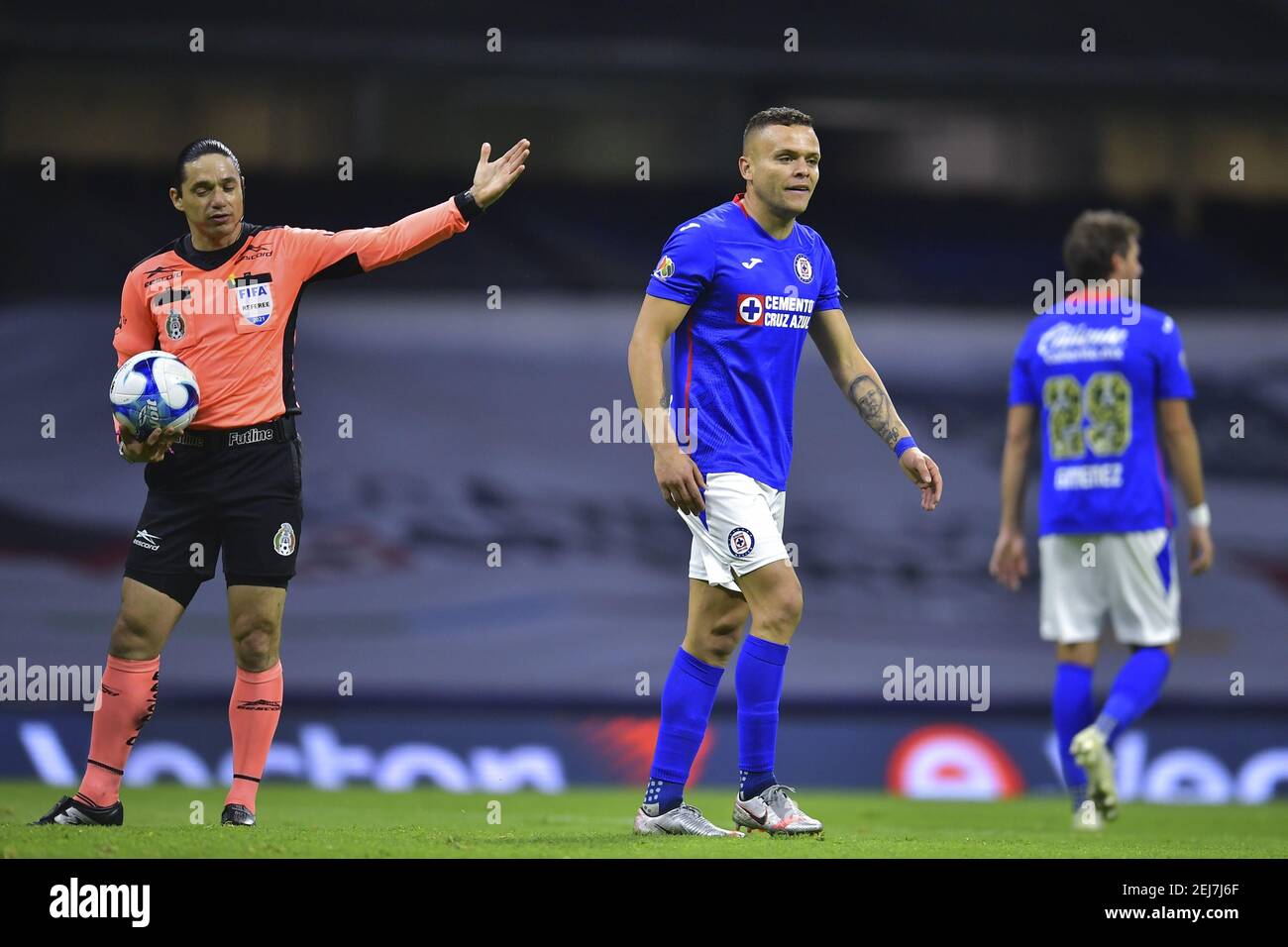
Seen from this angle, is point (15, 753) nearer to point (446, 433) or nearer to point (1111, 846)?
point (446, 433)

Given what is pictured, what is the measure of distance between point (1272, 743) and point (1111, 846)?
5.57m

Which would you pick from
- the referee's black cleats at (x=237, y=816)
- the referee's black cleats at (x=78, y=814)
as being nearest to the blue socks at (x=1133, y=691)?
the referee's black cleats at (x=237, y=816)

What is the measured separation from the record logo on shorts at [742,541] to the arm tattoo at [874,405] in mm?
703

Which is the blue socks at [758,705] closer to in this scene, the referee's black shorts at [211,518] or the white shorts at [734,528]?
the white shorts at [734,528]

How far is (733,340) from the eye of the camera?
509cm

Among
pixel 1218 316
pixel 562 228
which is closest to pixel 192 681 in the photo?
pixel 562 228

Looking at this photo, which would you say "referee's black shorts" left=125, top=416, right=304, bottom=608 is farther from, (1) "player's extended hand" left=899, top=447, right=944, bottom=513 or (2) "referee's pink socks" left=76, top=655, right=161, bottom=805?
(1) "player's extended hand" left=899, top=447, right=944, bottom=513

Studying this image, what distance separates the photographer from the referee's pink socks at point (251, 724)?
533cm

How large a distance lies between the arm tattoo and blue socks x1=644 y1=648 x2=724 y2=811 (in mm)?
953

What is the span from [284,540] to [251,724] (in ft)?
1.97

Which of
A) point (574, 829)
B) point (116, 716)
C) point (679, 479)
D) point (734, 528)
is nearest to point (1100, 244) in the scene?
point (734, 528)

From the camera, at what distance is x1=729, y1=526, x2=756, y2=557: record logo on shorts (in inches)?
194

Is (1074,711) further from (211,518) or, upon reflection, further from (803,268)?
(211,518)
